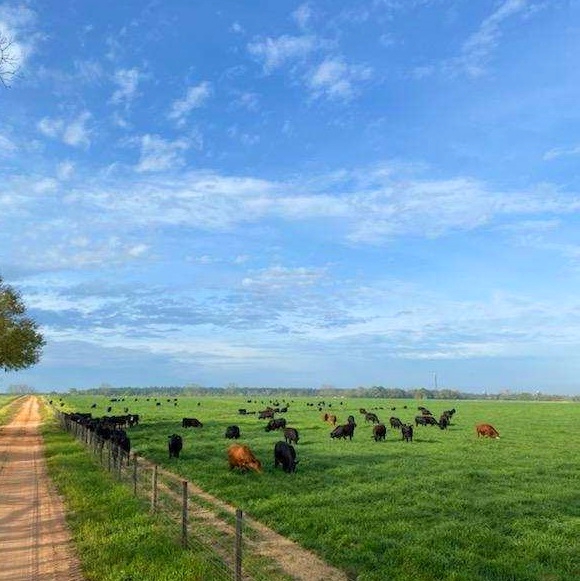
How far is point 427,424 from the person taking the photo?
181 ft

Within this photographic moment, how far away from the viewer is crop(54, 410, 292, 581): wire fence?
11508 millimetres

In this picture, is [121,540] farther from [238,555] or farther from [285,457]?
[285,457]

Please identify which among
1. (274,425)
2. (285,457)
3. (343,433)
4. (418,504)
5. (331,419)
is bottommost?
(331,419)

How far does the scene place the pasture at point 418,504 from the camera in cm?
1248

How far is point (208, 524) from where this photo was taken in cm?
1567

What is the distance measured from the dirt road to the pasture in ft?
16.6

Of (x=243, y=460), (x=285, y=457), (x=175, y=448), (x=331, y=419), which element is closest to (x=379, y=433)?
(x=175, y=448)

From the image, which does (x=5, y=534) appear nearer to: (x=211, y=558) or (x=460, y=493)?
(x=211, y=558)

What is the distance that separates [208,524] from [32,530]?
14.4 feet

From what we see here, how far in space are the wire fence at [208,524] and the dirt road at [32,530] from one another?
8.02 ft

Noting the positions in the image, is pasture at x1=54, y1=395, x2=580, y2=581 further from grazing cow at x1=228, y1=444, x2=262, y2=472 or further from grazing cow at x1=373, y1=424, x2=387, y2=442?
grazing cow at x1=373, y1=424, x2=387, y2=442

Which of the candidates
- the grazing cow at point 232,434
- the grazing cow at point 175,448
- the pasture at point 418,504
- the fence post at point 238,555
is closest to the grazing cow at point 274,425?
the grazing cow at point 232,434

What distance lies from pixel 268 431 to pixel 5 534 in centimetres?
3163

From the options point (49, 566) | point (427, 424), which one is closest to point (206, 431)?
point (427, 424)
